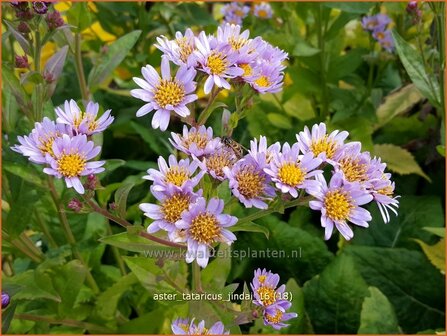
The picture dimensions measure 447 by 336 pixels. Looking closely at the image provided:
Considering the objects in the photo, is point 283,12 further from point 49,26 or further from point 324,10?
point 49,26

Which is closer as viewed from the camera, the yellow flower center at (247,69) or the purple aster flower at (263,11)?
the yellow flower center at (247,69)

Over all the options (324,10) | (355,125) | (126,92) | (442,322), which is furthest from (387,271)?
Answer: (126,92)

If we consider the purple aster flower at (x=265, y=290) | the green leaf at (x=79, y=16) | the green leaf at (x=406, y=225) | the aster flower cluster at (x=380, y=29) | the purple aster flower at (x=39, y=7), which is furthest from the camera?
the aster flower cluster at (x=380, y=29)

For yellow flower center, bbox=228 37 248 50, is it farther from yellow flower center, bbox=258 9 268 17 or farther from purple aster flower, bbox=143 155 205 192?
yellow flower center, bbox=258 9 268 17

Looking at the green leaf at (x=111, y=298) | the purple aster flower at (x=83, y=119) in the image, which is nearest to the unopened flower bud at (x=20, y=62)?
the purple aster flower at (x=83, y=119)

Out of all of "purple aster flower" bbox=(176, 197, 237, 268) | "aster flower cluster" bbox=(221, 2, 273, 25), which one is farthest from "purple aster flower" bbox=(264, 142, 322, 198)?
"aster flower cluster" bbox=(221, 2, 273, 25)

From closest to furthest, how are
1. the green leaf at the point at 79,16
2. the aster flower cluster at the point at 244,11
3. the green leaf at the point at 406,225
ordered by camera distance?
the green leaf at the point at 79,16, the green leaf at the point at 406,225, the aster flower cluster at the point at 244,11

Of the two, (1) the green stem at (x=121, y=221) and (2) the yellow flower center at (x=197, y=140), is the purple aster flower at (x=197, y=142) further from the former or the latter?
(1) the green stem at (x=121, y=221)
